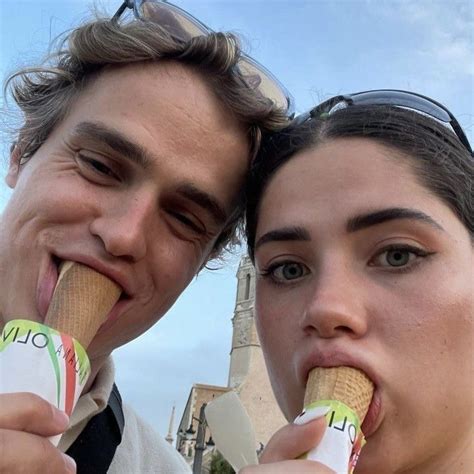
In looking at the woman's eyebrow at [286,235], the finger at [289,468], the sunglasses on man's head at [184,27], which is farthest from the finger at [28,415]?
the sunglasses on man's head at [184,27]

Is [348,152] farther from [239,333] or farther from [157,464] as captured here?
[239,333]

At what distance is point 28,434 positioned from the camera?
0.94 m

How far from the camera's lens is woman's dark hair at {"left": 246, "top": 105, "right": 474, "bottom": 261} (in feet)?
5.20

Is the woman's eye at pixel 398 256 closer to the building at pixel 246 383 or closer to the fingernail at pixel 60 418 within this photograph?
the fingernail at pixel 60 418

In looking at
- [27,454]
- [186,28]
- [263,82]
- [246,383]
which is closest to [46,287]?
[27,454]

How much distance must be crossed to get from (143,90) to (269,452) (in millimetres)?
1349

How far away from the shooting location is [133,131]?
1.80m

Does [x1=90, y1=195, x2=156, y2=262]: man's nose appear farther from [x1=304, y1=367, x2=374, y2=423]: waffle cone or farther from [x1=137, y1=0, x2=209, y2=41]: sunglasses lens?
[x1=137, y1=0, x2=209, y2=41]: sunglasses lens

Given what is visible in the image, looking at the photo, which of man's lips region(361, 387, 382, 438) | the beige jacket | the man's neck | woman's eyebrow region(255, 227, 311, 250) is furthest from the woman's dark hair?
the beige jacket

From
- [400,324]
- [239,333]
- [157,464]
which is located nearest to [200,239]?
[400,324]

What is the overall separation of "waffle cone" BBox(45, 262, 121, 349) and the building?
912 inches

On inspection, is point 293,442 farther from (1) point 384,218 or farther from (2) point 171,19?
(2) point 171,19

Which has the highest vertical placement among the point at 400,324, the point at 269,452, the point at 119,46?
the point at 119,46

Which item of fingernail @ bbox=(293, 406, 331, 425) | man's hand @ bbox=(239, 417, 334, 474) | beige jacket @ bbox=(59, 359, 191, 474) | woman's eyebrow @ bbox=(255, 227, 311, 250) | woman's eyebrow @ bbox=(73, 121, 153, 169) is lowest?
man's hand @ bbox=(239, 417, 334, 474)
